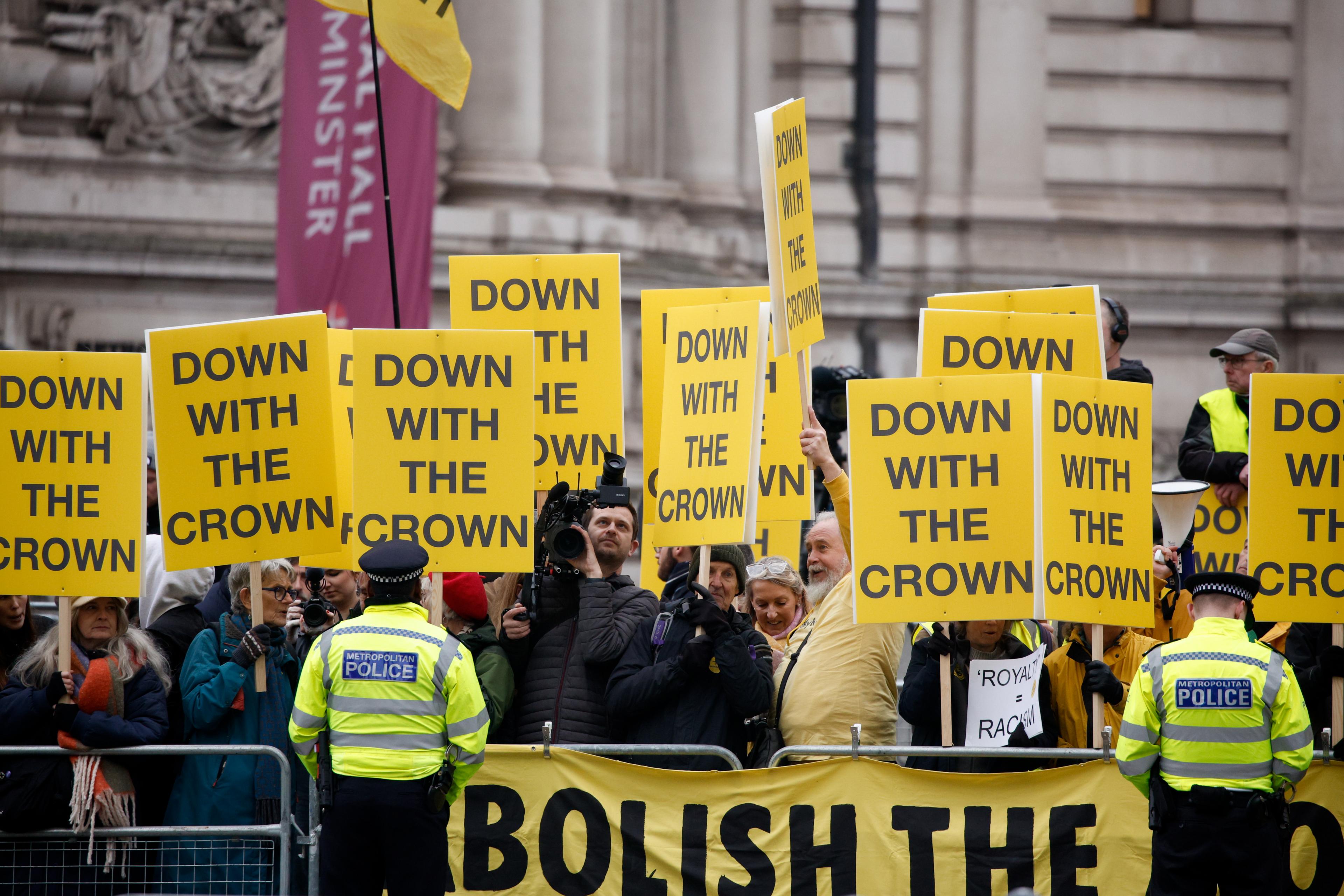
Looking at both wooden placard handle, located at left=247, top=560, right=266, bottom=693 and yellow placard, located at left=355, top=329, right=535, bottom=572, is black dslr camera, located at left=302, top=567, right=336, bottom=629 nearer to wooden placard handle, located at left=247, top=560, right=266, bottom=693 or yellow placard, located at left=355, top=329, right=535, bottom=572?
wooden placard handle, located at left=247, top=560, right=266, bottom=693

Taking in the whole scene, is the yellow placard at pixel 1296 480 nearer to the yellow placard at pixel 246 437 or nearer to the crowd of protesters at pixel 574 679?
the crowd of protesters at pixel 574 679

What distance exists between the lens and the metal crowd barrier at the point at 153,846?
7.26 metres

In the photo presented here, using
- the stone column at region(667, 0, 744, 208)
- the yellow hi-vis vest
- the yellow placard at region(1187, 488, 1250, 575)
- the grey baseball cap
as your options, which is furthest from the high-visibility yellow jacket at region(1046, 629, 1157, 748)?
the stone column at region(667, 0, 744, 208)

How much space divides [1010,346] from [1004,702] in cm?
171

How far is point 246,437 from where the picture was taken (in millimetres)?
7871

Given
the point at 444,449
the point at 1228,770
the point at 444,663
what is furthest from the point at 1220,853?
the point at 444,449

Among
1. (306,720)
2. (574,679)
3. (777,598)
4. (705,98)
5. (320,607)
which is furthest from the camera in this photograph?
(705,98)

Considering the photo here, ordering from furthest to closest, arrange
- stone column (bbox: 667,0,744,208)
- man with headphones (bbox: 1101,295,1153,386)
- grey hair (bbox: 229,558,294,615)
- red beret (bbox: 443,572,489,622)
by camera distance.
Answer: stone column (bbox: 667,0,744,208), man with headphones (bbox: 1101,295,1153,386), red beret (bbox: 443,572,489,622), grey hair (bbox: 229,558,294,615)

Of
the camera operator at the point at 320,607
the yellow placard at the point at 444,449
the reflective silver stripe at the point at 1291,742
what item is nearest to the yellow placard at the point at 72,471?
the camera operator at the point at 320,607

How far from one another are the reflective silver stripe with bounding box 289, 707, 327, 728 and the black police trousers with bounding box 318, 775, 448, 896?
0.20 m

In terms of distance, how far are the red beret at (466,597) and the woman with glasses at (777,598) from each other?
116cm

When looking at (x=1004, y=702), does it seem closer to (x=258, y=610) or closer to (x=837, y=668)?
(x=837, y=668)

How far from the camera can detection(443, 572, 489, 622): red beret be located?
8133mm

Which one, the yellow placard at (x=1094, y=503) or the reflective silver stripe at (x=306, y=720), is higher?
the yellow placard at (x=1094, y=503)
